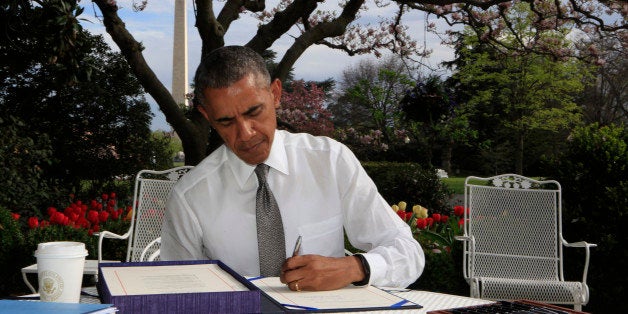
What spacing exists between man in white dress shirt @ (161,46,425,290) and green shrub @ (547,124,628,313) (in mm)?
4419

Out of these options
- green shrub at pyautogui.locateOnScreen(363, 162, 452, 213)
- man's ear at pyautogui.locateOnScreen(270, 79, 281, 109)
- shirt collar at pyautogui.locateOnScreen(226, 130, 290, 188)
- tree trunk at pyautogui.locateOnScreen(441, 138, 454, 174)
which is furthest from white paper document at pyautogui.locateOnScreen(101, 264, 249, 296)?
tree trunk at pyautogui.locateOnScreen(441, 138, 454, 174)

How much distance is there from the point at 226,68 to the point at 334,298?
80 cm

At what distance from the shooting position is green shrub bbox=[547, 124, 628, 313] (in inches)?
244

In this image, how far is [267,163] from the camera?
233 cm

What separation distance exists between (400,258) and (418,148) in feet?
83.1

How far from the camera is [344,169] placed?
2404mm

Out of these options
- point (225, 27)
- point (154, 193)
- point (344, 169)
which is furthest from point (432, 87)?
point (344, 169)

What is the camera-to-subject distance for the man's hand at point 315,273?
171 centimetres

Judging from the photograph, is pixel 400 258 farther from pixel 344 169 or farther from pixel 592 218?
pixel 592 218

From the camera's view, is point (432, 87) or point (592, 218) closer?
point (592, 218)

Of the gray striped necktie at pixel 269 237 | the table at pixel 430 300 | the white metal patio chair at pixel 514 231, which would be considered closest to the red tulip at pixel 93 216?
the white metal patio chair at pixel 514 231

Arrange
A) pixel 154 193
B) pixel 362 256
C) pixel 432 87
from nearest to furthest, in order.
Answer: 1. pixel 362 256
2. pixel 154 193
3. pixel 432 87

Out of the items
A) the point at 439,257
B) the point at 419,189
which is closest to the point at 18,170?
the point at 439,257

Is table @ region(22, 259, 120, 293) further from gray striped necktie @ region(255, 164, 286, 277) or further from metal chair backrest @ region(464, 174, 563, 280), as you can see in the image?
metal chair backrest @ region(464, 174, 563, 280)
